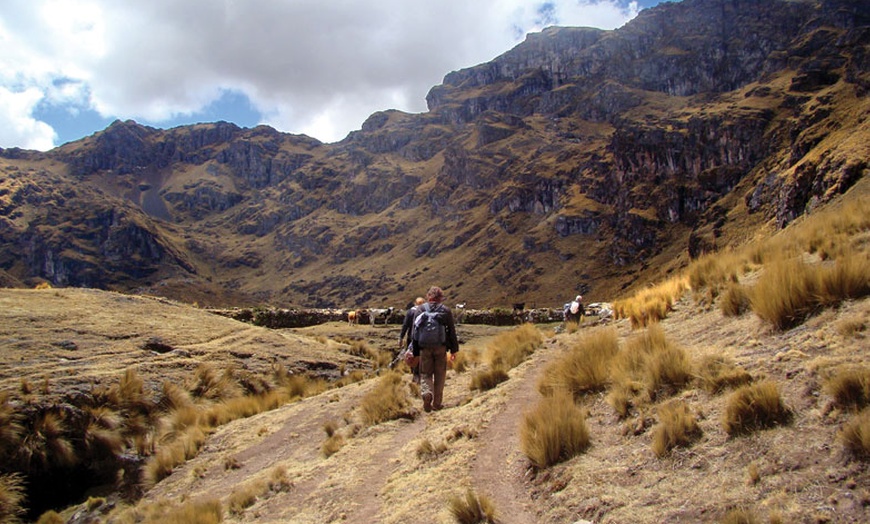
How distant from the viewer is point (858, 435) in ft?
12.1

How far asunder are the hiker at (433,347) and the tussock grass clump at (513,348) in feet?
6.54

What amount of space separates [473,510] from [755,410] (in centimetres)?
256

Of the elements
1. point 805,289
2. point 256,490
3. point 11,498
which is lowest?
point 256,490

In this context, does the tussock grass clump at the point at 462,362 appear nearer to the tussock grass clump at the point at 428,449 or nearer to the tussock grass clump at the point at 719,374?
the tussock grass clump at the point at 428,449

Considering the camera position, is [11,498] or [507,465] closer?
[507,465]

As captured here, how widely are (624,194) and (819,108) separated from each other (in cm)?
5209

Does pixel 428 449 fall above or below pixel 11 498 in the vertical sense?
above

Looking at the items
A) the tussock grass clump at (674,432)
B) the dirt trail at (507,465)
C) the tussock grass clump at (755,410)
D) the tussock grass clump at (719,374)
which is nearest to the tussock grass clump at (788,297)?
the tussock grass clump at (719,374)

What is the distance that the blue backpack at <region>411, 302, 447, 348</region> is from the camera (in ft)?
29.5

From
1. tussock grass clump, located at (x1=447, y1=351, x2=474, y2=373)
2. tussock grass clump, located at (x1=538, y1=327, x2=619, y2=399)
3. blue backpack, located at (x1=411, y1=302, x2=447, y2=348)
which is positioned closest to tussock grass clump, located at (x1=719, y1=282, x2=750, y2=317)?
tussock grass clump, located at (x1=538, y1=327, x2=619, y2=399)

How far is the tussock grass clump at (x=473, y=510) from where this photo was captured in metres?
4.67

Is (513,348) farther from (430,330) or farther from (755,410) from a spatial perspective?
(755,410)

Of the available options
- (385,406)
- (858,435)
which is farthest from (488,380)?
(858,435)

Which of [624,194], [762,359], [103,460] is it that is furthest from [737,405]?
[624,194]
